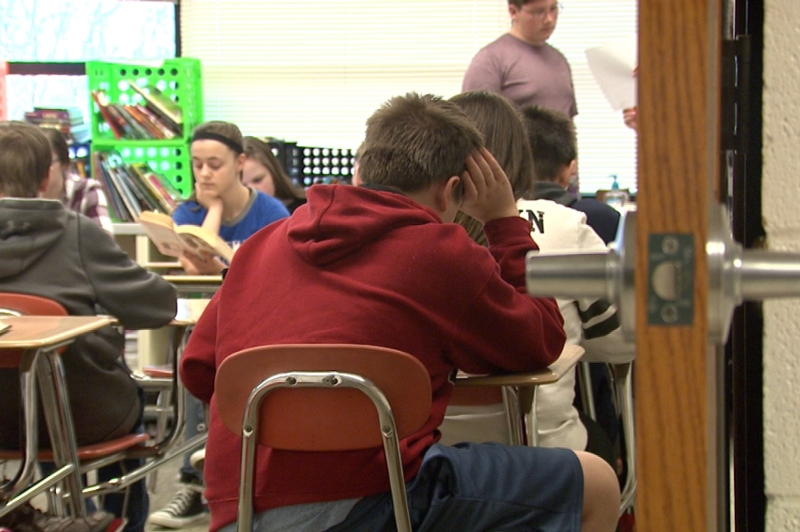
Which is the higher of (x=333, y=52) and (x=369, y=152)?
(x=333, y=52)

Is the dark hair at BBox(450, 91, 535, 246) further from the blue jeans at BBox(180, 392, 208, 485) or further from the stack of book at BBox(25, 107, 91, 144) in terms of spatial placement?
the stack of book at BBox(25, 107, 91, 144)

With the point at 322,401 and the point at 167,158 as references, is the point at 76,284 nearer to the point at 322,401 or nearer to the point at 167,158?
the point at 322,401

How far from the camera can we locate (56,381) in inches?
77.3

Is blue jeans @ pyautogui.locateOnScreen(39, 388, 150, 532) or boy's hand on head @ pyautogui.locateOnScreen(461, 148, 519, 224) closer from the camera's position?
boy's hand on head @ pyautogui.locateOnScreen(461, 148, 519, 224)

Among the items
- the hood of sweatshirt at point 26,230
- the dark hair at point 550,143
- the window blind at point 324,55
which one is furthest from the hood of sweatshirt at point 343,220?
the window blind at point 324,55

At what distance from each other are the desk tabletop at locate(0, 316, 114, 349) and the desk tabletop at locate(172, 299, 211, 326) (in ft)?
0.88

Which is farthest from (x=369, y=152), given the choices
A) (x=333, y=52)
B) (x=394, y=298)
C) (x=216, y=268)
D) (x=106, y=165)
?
(x=333, y=52)

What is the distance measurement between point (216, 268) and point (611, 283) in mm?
2775

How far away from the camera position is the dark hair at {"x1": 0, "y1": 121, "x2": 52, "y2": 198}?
2285 mm

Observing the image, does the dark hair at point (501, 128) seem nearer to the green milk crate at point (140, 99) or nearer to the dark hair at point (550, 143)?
the dark hair at point (550, 143)

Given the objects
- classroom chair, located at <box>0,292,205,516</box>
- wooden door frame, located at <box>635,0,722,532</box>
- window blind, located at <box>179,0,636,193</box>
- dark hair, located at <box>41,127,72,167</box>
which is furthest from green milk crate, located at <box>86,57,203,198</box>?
wooden door frame, located at <box>635,0,722,532</box>

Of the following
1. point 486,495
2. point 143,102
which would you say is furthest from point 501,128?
point 143,102

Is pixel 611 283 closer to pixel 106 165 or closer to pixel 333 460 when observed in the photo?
pixel 333 460

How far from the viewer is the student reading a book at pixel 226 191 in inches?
143
